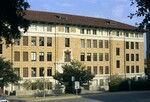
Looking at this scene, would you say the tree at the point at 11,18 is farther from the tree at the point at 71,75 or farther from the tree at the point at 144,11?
the tree at the point at 71,75

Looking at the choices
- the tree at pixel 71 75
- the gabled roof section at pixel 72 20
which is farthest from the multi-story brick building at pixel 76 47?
the tree at pixel 71 75

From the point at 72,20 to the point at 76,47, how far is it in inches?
240

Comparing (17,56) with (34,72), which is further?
(34,72)

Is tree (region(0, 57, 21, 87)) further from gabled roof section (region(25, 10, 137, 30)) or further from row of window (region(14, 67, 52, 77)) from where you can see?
gabled roof section (region(25, 10, 137, 30))

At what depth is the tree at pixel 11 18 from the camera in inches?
581

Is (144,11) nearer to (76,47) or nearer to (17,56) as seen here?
(17,56)

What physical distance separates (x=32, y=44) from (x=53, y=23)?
646 centimetres

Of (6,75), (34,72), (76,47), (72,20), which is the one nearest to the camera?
(6,75)

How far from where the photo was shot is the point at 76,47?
92.4m

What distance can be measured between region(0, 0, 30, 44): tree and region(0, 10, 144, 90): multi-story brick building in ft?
200

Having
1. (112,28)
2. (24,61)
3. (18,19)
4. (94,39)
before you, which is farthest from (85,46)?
(18,19)

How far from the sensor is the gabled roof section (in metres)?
85.9

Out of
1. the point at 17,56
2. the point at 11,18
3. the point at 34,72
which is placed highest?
the point at 17,56

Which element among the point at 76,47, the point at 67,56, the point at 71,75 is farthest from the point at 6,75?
the point at 76,47
